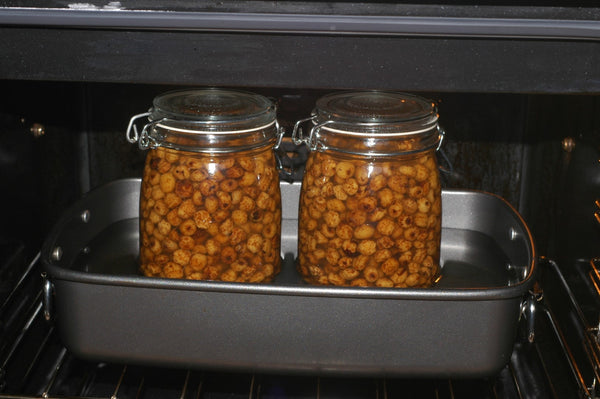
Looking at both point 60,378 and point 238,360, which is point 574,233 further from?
point 60,378

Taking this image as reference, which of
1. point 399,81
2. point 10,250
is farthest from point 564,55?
point 10,250

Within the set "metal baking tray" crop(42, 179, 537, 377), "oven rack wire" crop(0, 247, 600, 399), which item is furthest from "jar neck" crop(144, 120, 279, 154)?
"oven rack wire" crop(0, 247, 600, 399)

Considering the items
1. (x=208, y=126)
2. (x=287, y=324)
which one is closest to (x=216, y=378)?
(x=287, y=324)

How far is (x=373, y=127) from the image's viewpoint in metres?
0.68

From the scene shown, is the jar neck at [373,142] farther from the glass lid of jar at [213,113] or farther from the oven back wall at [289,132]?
the oven back wall at [289,132]

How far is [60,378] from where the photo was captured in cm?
80

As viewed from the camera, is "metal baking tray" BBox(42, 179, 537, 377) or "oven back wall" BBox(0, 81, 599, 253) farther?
"oven back wall" BBox(0, 81, 599, 253)

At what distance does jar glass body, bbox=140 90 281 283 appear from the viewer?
69 cm

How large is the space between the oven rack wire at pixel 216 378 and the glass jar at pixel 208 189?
0.15m

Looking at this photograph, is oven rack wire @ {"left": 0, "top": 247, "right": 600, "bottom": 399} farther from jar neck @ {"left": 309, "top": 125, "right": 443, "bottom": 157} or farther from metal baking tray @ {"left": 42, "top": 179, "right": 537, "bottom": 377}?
jar neck @ {"left": 309, "top": 125, "right": 443, "bottom": 157}

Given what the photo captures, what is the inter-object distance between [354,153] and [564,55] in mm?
217

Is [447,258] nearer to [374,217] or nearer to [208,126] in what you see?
[374,217]

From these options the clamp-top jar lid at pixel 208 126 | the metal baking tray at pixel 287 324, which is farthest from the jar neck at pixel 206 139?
the metal baking tray at pixel 287 324

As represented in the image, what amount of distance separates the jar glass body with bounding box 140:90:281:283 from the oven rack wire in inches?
5.8
